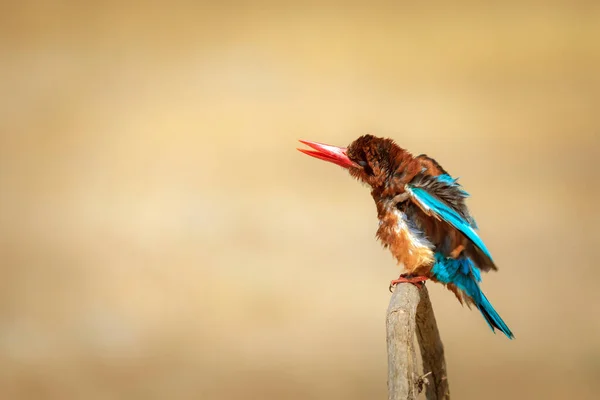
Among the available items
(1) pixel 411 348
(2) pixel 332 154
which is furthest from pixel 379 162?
(1) pixel 411 348

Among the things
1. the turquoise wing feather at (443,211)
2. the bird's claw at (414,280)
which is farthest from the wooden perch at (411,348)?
the turquoise wing feather at (443,211)

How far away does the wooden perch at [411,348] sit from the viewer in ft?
3.57

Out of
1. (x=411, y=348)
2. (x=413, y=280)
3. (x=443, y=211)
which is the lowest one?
(x=411, y=348)

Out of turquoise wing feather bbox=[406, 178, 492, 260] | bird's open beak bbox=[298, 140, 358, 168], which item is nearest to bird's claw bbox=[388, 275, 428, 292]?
turquoise wing feather bbox=[406, 178, 492, 260]

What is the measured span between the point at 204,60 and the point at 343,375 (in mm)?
1204

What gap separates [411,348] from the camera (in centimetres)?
112

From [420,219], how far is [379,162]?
0.46ft

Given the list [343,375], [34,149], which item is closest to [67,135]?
[34,149]

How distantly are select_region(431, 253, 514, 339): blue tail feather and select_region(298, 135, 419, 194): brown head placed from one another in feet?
0.55

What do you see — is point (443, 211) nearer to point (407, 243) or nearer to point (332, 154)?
point (407, 243)

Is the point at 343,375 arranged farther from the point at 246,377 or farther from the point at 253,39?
the point at 253,39

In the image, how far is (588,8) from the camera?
2648 millimetres

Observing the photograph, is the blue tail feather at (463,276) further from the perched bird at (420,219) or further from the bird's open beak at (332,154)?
the bird's open beak at (332,154)

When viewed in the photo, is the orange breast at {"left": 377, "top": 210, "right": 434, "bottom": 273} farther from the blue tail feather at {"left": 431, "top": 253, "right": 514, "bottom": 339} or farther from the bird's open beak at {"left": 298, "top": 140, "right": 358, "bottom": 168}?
the bird's open beak at {"left": 298, "top": 140, "right": 358, "bottom": 168}
